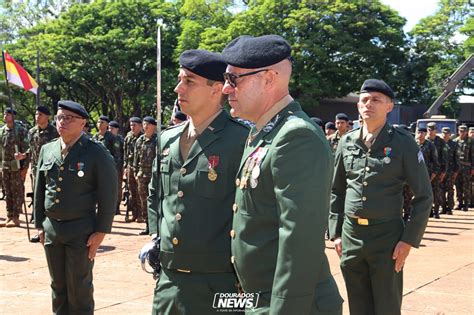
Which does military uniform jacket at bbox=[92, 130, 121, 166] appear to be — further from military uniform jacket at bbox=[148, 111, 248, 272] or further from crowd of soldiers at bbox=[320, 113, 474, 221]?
military uniform jacket at bbox=[148, 111, 248, 272]

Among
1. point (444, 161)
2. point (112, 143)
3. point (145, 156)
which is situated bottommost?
point (444, 161)

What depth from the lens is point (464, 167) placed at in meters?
19.0

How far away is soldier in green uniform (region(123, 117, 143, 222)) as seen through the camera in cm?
1411

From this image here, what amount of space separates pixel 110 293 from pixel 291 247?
16.7ft

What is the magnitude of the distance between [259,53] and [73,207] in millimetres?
3101

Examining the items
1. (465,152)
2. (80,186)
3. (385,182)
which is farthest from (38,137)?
(465,152)

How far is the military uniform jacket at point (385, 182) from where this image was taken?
478cm

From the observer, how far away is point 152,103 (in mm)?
38781

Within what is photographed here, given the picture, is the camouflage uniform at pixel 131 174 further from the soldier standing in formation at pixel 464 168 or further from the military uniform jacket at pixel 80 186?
the soldier standing in formation at pixel 464 168

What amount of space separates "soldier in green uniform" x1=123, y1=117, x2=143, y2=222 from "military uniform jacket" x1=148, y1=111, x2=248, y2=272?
34.3 feet

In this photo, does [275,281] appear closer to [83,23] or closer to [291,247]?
[291,247]

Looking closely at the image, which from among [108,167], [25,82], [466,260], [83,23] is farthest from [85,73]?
[108,167]

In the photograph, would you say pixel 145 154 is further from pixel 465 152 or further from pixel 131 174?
pixel 465 152

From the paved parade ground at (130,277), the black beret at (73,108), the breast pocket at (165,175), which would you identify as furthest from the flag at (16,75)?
the breast pocket at (165,175)
